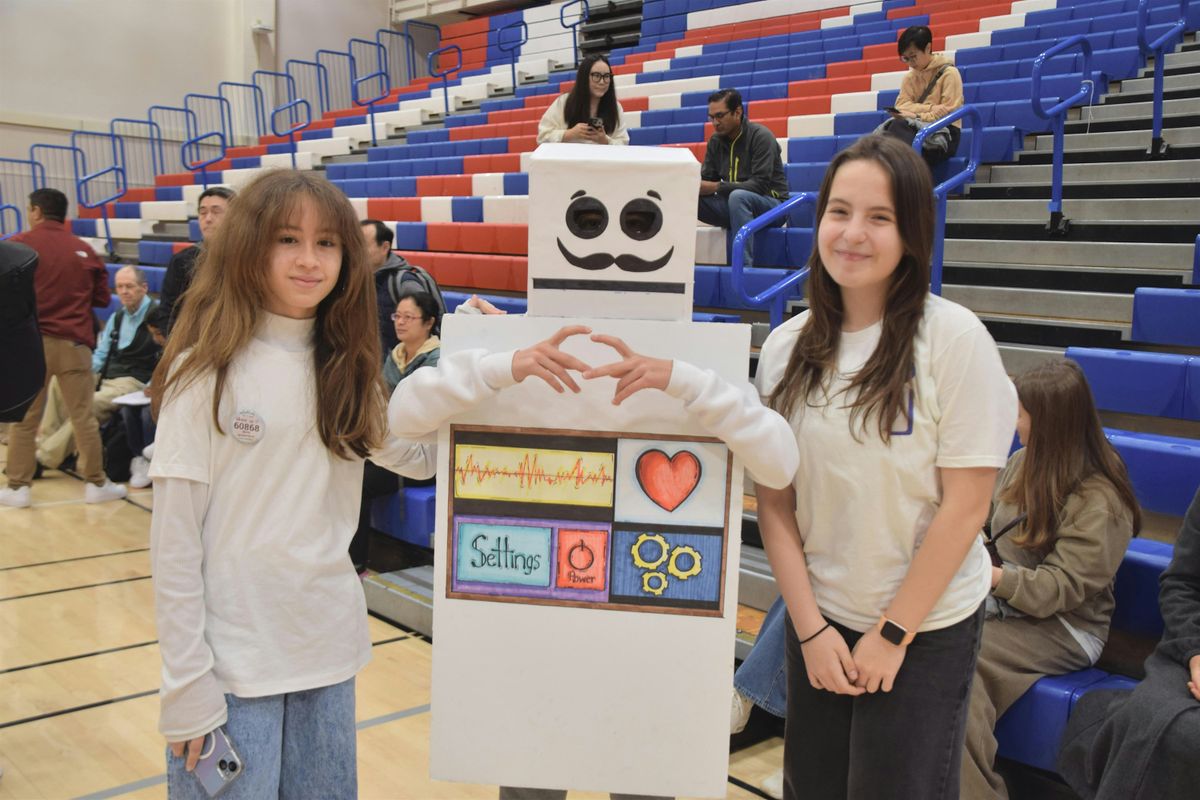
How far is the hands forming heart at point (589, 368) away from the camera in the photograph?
1.23 m

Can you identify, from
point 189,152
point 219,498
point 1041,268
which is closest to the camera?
point 219,498

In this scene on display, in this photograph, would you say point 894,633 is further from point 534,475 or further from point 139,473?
point 139,473

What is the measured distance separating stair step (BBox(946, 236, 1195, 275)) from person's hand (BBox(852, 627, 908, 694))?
2.92m

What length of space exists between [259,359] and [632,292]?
1.62 ft

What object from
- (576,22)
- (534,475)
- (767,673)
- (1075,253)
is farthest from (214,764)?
(576,22)

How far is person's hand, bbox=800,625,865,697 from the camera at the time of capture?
51.6 inches

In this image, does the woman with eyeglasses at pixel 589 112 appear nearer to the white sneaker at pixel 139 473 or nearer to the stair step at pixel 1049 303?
the stair step at pixel 1049 303

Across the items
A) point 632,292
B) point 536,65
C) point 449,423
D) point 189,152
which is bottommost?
point 449,423

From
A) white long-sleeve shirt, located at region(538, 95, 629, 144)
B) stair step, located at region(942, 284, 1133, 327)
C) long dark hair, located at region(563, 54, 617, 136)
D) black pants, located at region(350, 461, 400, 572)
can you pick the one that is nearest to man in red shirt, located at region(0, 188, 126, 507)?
black pants, located at region(350, 461, 400, 572)

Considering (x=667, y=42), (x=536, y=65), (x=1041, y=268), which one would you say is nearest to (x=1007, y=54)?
(x=1041, y=268)

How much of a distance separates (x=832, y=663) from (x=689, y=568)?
0.22 m

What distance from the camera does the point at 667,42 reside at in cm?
Result: 1034

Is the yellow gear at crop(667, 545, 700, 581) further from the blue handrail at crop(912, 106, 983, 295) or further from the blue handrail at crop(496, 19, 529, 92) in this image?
the blue handrail at crop(496, 19, 529, 92)

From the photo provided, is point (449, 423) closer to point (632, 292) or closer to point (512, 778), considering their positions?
point (632, 292)
